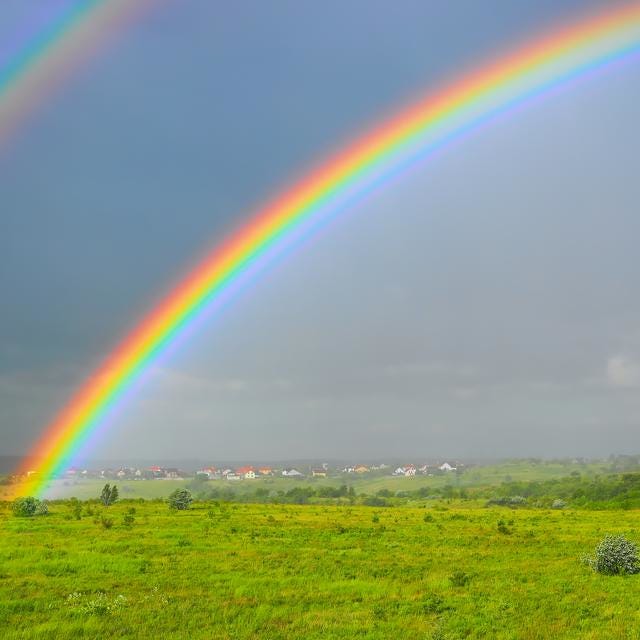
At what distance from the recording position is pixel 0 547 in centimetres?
2858

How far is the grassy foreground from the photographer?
16641 millimetres

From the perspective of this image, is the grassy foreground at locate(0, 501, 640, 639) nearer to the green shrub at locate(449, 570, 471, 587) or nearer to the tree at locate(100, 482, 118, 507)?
the green shrub at locate(449, 570, 471, 587)

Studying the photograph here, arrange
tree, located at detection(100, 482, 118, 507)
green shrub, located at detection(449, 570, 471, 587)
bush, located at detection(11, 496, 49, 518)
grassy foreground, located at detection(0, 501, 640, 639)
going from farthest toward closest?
tree, located at detection(100, 482, 118, 507) < bush, located at detection(11, 496, 49, 518) < green shrub, located at detection(449, 570, 471, 587) < grassy foreground, located at detection(0, 501, 640, 639)

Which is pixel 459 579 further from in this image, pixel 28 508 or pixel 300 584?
pixel 28 508

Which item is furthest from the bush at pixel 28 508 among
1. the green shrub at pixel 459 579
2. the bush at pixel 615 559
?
the bush at pixel 615 559

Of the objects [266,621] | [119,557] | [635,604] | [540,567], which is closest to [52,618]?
[266,621]

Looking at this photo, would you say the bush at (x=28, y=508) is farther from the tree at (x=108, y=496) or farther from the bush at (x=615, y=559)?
the bush at (x=615, y=559)

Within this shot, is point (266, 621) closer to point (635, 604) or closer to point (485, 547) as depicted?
point (635, 604)

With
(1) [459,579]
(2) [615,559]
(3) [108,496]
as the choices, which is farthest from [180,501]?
(2) [615,559]

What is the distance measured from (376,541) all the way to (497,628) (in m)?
17.5

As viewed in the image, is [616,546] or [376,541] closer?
[616,546]

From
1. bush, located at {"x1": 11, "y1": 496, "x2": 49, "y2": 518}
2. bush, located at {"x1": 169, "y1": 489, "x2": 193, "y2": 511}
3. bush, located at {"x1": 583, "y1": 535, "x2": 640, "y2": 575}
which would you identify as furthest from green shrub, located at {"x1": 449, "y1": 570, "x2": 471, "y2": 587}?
bush, located at {"x1": 11, "y1": 496, "x2": 49, "y2": 518}

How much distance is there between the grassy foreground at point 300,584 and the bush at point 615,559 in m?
0.89

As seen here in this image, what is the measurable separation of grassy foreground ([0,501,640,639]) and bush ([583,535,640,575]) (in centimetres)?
89
